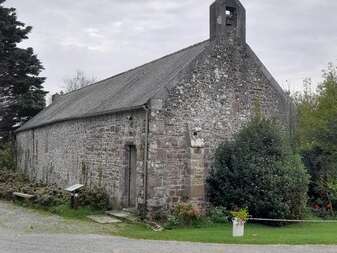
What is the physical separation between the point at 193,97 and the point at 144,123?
2092mm

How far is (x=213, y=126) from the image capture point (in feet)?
57.5

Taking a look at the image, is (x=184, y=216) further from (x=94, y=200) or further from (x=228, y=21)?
(x=228, y=21)

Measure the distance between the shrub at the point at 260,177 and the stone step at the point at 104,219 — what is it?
11.6 ft

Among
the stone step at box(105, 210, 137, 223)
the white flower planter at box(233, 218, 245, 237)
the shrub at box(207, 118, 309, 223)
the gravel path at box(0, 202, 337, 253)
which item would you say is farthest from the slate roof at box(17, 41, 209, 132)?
the white flower planter at box(233, 218, 245, 237)

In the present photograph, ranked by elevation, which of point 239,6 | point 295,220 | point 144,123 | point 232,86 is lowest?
point 295,220

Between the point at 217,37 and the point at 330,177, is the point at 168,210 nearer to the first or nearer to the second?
the point at 217,37

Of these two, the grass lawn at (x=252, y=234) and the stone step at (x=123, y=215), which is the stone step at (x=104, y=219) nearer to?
the stone step at (x=123, y=215)

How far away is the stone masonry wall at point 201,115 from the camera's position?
52.9 ft

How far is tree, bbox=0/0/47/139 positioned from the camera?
35.9m

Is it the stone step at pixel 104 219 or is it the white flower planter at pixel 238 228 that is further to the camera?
the stone step at pixel 104 219

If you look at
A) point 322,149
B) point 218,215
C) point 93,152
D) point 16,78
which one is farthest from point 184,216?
point 16,78

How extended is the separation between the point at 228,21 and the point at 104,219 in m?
8.70

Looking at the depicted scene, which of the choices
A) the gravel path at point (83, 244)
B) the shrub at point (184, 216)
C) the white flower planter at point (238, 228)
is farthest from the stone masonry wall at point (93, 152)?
the white flower planter at point (238, 228)

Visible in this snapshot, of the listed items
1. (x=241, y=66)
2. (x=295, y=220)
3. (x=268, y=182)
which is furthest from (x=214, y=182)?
(x=241, y=66)
